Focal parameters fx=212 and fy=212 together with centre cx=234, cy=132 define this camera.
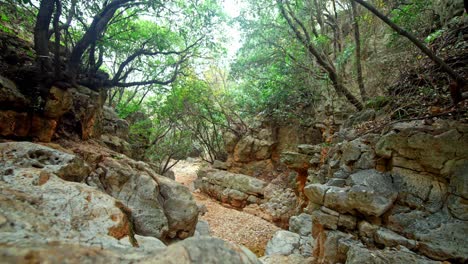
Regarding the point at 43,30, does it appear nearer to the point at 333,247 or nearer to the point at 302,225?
the point at 333,247

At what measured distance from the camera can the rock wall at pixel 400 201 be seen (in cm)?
317

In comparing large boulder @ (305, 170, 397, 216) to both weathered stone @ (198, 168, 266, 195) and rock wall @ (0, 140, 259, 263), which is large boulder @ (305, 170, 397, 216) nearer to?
rock wall @ (0, 140, 259, 263)

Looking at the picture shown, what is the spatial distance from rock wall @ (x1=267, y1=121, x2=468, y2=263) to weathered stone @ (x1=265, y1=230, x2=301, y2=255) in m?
1.44

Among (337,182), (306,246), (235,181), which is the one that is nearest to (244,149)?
(235,181)

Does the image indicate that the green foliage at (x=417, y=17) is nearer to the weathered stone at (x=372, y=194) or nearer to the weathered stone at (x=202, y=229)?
the weathered stone at (x=372, y=194)

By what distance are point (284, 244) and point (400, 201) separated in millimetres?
3491

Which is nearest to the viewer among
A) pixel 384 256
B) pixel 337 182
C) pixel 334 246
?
pixel 384 256

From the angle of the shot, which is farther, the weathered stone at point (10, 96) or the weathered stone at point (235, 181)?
the weathered stone at point (235, 181)

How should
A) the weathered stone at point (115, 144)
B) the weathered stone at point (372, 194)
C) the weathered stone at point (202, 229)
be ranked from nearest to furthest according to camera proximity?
the weathered stone at point (372, 194), the weathered stone at point (202, 229), the weathered stone at point (115, 144)

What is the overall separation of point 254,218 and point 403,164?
21.9 ft

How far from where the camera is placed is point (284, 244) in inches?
242

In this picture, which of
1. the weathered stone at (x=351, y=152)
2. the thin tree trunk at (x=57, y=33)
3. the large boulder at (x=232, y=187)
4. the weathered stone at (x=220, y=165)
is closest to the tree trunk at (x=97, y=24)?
the thin tree trunk at (x=57, y=33)

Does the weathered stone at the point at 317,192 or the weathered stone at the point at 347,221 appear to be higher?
the weathered stone at the point at 317,192

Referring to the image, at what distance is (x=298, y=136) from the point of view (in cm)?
1170
